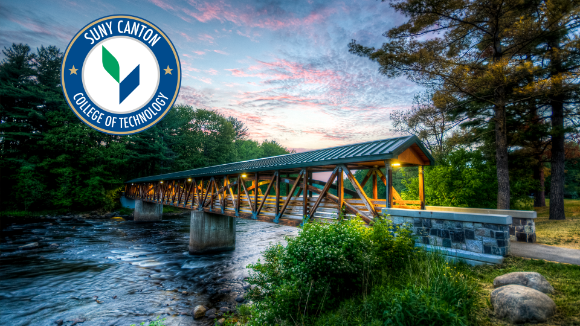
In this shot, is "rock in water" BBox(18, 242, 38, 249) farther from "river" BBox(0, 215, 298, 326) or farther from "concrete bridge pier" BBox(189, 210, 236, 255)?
"concrete bridge pier" BBox(189, 210, 236, 255)

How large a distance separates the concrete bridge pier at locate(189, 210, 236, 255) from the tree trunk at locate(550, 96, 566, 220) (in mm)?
19751

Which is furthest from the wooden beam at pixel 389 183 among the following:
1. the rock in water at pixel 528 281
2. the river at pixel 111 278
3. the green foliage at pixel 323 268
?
the river at pixel 111 278

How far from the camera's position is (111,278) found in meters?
12.0

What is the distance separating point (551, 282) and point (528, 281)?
0.75 metres

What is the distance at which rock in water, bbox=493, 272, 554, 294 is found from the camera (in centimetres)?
426

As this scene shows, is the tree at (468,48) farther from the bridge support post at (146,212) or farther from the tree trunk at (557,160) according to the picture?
the bridge support post at (146,212)

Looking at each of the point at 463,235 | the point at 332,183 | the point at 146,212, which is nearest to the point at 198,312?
the point at 332,183

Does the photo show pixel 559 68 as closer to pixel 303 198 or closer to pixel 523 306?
pixel 303 198

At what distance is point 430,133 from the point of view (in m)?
18.3

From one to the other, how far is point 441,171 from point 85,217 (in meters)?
39.4

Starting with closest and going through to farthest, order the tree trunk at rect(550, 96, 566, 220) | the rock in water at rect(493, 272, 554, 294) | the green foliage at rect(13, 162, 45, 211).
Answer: the rock in water at rect(493, 272, 554, 294) → the tree trunk at rect(550, 96, 566, 220) → the green foliage at rect(13, 162, 45, 211)

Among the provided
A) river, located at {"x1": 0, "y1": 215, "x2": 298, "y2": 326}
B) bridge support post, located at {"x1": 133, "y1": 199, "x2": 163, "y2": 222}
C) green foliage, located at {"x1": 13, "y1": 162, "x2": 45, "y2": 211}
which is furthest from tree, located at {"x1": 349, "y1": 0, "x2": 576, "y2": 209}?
green foliage, located at {"x1": 13, "y1": 162, "x2": 45, "y2": 211}

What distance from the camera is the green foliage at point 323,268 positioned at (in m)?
5.18

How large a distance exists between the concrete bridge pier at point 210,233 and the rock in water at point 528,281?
15.2 m
